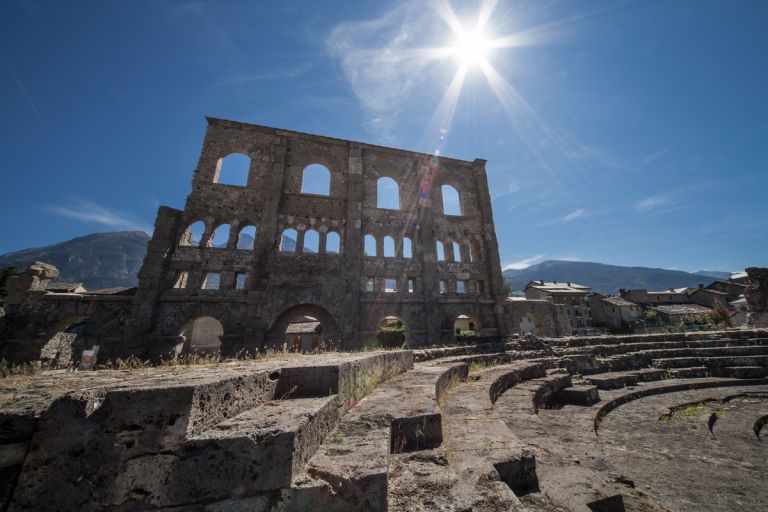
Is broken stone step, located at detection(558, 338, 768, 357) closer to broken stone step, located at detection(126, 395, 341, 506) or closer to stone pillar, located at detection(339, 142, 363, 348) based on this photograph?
stone pillar, located at detection(339, 142, 363, 348)

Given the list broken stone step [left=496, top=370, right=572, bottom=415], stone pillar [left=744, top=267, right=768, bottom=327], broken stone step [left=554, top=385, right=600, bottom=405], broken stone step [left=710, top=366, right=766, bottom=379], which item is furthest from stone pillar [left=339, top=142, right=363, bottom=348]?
stone pillar [left=744, top=267, right=768, bottom=327]

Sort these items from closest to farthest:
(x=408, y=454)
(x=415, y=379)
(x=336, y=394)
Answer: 1. (x=408, y=454)
2. (x=336, y=394)
3. (x=415, y=379)

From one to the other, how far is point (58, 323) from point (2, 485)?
→ 52.3ft

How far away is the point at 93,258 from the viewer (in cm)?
16688

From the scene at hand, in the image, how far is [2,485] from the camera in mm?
1607

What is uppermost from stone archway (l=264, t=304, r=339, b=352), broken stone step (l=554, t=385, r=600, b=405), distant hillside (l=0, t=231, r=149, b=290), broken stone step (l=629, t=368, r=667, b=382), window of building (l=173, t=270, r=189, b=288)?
distant hillside (l=0, t=231, r=149, b=290)

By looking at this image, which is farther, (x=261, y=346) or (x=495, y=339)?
(x=261, y=346)

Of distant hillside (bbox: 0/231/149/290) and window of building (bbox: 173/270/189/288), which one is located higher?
distant hillside (bbox: 0/231/149/290)

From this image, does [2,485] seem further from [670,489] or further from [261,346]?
[261,346]

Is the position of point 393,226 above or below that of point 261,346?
above

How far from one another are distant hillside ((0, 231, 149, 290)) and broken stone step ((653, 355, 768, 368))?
192 meters

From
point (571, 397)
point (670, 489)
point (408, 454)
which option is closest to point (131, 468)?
point (408, 454)

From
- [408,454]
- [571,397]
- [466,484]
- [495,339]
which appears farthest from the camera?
[495,339]

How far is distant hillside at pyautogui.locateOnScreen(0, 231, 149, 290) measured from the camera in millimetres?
150000
